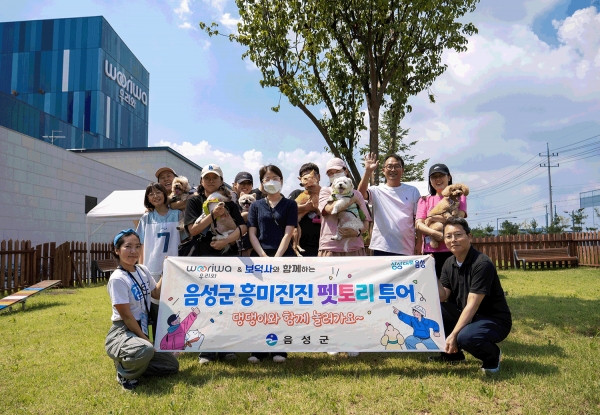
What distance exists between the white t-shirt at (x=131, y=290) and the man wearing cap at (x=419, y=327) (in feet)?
7.67

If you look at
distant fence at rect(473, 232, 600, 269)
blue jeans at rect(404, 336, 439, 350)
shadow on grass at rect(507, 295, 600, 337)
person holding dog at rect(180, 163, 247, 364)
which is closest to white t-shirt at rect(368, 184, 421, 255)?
blue jeans at rect(404, 336, 439, 350)

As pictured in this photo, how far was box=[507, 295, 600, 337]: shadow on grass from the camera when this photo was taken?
18.1ft

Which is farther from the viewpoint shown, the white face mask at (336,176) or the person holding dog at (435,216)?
the white face mask at (336,176)

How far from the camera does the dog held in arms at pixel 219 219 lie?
4.25 metres

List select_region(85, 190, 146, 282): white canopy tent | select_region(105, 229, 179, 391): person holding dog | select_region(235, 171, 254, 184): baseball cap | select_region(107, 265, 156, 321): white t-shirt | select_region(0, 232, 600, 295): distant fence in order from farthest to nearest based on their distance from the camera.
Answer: select_region(85, 190, 146, 282): white canopy tent → select_region(0, 232, 600, 295): distant fence → select_region(235, 171, 254, 184): baseball cap → select_region(107, 265, 156, 321): white t-shirt → select_region(105, 229, 179, 391): person holding dog

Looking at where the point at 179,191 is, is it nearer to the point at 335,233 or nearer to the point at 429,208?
the point at 335,233

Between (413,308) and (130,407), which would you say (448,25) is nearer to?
(413,308)

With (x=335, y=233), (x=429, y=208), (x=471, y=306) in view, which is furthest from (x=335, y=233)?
(x=471, y=306)

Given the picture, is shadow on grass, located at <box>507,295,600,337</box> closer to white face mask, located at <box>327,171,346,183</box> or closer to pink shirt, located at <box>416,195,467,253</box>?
pink shirt, located at <box>416,195,467,253</box>

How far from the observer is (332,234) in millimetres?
4430

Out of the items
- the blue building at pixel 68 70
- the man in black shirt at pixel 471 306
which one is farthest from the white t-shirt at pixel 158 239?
the blue building at pixel 68 70

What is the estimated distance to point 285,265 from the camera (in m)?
4.17

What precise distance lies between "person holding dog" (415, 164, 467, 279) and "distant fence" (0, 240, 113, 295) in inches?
425

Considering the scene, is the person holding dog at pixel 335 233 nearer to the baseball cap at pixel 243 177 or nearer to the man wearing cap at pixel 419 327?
the man wearing cap at pixel 419 327
